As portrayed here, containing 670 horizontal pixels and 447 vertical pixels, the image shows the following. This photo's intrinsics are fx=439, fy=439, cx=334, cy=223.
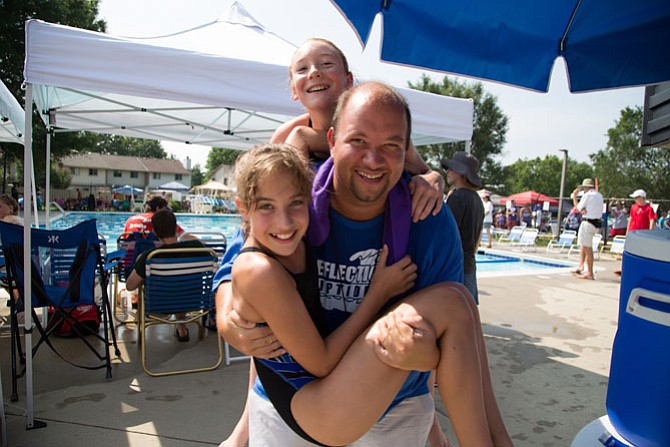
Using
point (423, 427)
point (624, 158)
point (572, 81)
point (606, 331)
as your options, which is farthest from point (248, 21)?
point (624, 158)

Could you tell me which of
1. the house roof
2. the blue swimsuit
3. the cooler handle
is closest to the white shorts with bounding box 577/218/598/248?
the cooler handle

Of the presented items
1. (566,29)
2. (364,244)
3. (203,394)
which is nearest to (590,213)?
(566,29)

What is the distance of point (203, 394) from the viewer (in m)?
3.54

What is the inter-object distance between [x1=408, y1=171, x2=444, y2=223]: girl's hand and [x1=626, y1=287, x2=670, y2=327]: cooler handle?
80 cm

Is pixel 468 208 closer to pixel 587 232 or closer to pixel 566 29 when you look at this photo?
pixel 566 29

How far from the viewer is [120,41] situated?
318 centimetres

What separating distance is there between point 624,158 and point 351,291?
40.6m

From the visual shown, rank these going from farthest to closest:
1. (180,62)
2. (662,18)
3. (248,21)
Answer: (248,21) < (180,62) < (662,18)

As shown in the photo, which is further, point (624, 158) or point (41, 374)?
point (624, 158)

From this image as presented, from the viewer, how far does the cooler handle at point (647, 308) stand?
151 cm

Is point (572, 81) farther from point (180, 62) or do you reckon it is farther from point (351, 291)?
point (180, 62)

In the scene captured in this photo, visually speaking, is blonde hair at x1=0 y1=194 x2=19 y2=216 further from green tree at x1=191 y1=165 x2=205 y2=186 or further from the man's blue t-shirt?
green tree at x1=191 y1=165 x2=205 y2=186

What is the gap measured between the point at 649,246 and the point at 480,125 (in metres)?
36.5

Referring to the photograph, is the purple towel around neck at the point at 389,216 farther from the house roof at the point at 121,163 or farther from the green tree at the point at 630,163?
the house roof at the point at 121,163
